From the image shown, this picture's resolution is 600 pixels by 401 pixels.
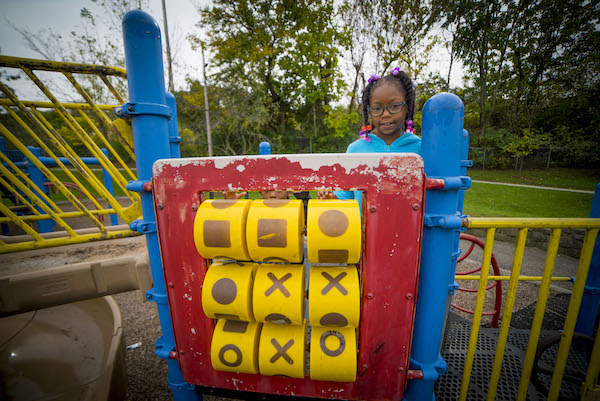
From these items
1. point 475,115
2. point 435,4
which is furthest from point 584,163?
point 435,4

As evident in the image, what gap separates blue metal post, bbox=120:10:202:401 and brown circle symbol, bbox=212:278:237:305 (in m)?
0.43

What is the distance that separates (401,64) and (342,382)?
12352 mm

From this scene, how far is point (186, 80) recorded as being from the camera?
11359 millimetres

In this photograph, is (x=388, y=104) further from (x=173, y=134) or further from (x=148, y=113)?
(x=173, y=134)

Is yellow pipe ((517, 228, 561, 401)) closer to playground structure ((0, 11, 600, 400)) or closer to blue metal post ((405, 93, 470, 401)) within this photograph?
playground structure ((0, 11, 600, 400))

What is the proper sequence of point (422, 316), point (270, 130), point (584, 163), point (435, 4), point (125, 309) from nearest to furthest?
point (422, 316)
point (125, 309)
point (435, 4)
point (270, 130)
point (584, 163)

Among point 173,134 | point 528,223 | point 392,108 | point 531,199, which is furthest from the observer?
point 531,199

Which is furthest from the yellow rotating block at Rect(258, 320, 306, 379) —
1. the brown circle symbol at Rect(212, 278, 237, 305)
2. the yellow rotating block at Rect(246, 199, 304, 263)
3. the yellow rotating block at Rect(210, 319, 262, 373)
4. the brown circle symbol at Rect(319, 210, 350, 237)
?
the brown circle symbol at Rect(319, 210, 350, 237)

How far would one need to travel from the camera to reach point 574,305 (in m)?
1.27

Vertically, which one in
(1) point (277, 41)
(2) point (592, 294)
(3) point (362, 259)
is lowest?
(2) point (592, 294)

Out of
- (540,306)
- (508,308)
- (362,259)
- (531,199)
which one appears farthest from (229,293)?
(531,199)

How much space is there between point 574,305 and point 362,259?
4.12 ft

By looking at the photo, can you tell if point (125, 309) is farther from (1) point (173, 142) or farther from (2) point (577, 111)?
(2) point (577, 111)

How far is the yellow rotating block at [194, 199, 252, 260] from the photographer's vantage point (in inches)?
37.0
